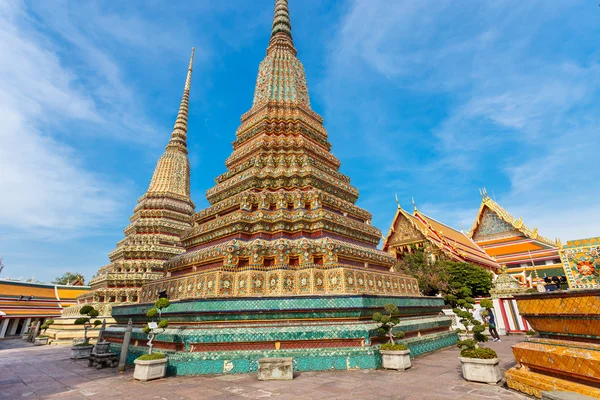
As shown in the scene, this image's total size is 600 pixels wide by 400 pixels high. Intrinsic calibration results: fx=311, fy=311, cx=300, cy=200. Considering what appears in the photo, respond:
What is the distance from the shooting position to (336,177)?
1472cm

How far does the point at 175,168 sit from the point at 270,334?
22156mm

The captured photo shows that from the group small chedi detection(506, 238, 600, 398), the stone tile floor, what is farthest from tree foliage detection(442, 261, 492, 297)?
small chedi detection(506, 238, 600, 398)

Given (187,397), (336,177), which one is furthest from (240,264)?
(336,177)

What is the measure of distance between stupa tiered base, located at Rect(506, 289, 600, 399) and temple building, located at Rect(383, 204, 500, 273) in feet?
80.2

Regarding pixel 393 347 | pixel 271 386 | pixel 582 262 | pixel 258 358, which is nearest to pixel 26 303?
pixel 258 358

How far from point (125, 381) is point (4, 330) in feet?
114

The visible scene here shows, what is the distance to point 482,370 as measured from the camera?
6219 mm

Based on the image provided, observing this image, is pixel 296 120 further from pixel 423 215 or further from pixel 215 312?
pixel 423 215

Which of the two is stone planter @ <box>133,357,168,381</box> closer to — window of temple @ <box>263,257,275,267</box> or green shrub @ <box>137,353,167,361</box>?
green shrub @ <box>137,353,167,361</box>

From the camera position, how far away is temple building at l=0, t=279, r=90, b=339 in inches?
1176

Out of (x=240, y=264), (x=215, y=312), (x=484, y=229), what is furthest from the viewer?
(x=484, y=229)

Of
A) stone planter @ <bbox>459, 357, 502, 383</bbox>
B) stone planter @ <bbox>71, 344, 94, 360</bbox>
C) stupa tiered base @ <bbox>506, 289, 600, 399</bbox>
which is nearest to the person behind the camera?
stupa tiered base @ <bbox>506, 289, 600, 399</bbox>

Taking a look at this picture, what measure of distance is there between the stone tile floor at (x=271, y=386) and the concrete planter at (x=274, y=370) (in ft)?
0.64

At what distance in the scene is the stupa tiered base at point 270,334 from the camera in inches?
309
